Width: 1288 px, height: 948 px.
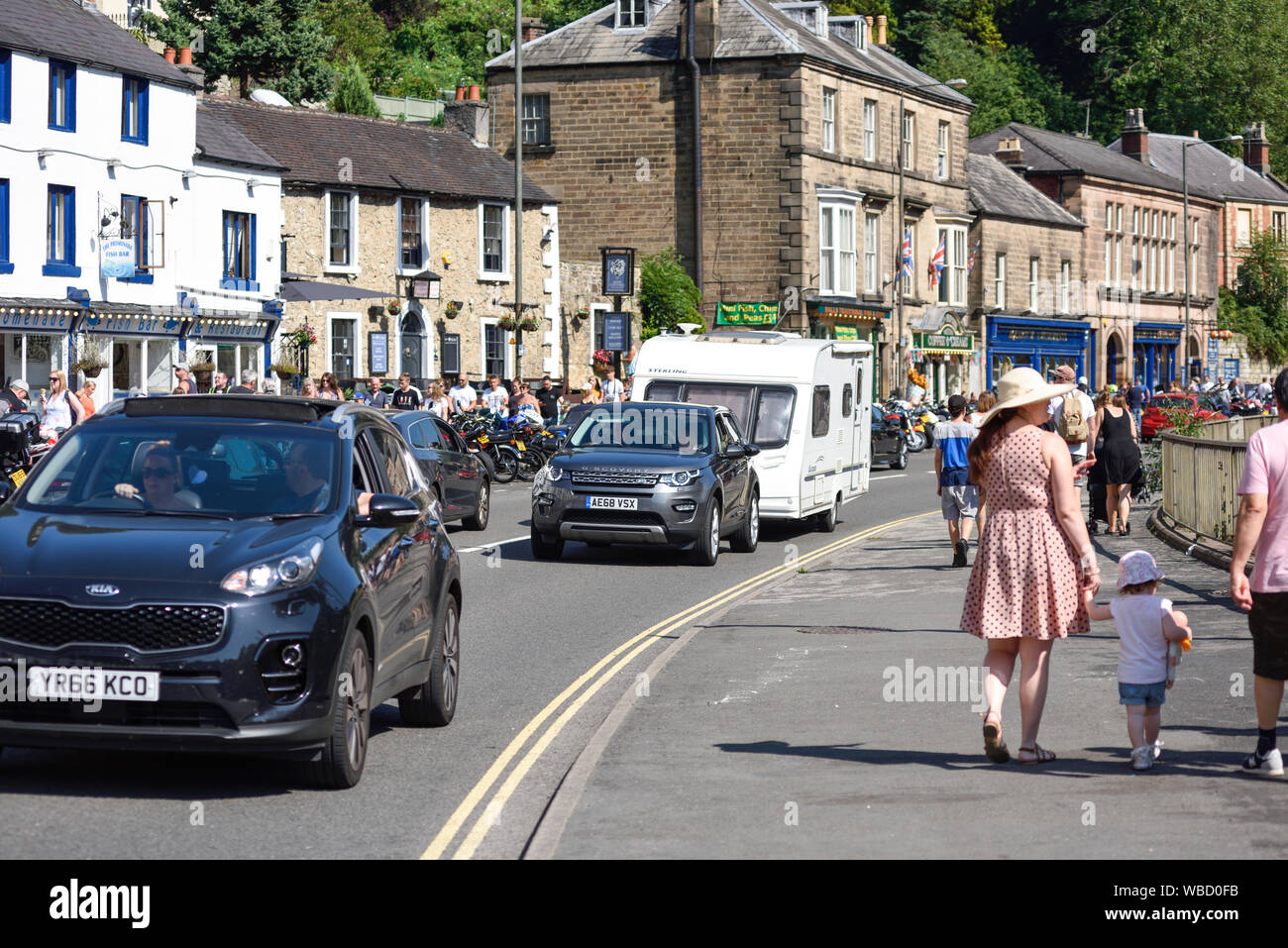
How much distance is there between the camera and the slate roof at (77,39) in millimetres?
35438

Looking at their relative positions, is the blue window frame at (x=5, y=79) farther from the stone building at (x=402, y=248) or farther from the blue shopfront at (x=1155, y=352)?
the blue shopfront at (x=1155, y=352)

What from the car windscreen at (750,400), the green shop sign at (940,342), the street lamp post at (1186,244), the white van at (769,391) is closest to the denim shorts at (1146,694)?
the white van at (769,391)

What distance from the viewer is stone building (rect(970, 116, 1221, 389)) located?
75438 mm

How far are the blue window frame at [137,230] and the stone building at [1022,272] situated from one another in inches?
1368

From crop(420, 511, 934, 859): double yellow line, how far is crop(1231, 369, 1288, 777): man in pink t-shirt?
3421mm

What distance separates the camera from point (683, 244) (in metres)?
54.9

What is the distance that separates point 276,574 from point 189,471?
1186 mm

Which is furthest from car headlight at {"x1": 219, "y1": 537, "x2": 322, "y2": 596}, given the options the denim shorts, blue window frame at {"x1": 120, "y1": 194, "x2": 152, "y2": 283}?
blue window frame at {"x1": 120, "y1": 194, "x2": 152, "y2": 283}

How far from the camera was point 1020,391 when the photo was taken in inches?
346

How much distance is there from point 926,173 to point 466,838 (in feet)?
183

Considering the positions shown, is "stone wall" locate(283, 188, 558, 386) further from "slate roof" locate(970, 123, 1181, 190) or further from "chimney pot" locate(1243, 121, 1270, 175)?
"chimney pot" locate(1243, 121, 1270, 175)

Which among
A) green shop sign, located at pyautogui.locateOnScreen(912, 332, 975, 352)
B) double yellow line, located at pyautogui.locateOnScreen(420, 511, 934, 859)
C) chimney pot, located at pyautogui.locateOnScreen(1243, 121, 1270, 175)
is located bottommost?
double yellow line, located at pyautogui.locateOnScreen(420, 511, 934, 859)

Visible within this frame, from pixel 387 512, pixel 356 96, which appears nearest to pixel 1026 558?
pixel 387 512

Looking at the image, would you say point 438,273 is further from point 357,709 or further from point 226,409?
point 357,709
